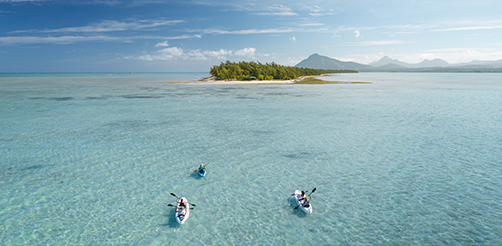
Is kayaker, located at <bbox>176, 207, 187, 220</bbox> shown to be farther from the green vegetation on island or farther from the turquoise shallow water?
the green vegetation on island

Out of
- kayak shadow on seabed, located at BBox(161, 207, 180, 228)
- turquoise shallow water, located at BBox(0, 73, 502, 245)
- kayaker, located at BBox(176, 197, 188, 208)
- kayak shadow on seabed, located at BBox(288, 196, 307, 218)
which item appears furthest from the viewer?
kayak shadow on seabed, located at BBox(288, 196, 307, 218)

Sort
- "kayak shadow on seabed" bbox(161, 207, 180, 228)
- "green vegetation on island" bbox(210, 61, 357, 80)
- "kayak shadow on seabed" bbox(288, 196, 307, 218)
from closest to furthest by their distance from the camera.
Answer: "kayak shadow on seabed" bbox(161, 207, 180, 228) < "kayak shadow on seabed" bbox(288, 196, 307, 218) < "green vegetation on island" bbox(210, 61, 357, 80)

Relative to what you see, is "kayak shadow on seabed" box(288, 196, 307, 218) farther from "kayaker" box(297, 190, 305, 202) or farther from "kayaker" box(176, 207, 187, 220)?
"kayaker" box(176, 207, 187, 220)

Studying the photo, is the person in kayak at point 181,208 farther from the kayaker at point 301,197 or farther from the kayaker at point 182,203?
the kayaker at point 301,197

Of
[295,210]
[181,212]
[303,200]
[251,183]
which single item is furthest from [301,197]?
[181,212]

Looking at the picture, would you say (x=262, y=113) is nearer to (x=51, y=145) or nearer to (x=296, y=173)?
(x=296, y=173)

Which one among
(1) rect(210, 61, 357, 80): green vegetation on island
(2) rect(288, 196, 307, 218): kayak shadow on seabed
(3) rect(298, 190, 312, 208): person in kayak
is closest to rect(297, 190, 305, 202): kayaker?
(3) rect(298, 190, 312, 208): person in kayak

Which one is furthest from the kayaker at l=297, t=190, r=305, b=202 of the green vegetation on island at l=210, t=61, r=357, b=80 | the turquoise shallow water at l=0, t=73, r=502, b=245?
the green vegetation on island at l=210, t=61, r=357, b=80

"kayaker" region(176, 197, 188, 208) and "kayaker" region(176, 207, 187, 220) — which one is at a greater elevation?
"kayaker" region(176, 197, 188, 208)

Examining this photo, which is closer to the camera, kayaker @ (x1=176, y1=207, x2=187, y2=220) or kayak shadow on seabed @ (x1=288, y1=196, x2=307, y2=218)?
kayaker @ (x1=176, y1=207, x2=187, y2=220)

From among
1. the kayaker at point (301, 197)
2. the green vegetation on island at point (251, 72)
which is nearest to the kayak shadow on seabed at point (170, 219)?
the kayaker at point (301, 197)

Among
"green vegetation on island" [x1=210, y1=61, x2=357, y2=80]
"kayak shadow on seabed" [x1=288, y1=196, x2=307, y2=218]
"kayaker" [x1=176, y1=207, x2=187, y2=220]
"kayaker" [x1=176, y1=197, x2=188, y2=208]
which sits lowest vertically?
"kayak shadow on seabed" [x1=288, y1=196, x2=307, y2=218]
